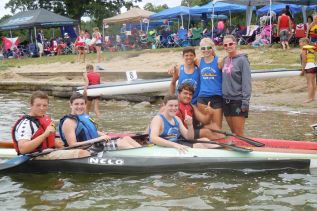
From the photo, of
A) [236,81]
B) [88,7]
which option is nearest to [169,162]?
[236,81]

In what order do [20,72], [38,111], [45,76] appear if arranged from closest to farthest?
1. [38,111]
2. [45,76]
3. [20,72]

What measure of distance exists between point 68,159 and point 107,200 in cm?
108

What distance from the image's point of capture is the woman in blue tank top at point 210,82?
6633 millimetres

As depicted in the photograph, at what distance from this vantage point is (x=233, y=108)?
6.59 m

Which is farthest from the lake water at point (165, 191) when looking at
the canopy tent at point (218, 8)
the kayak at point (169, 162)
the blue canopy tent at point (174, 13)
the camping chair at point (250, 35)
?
the blue canopy tent at point (174, 13)

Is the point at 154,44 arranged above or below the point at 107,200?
above

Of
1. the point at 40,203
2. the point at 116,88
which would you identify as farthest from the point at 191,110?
the point at 116,88

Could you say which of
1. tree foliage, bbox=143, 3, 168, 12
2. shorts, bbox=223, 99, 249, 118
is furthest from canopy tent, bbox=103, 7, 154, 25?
tree foliage, bbox=143, 3, 168, 12

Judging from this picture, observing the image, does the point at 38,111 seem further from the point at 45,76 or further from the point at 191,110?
the point at 45,76

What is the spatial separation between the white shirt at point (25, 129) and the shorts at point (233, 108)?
91.1 inches

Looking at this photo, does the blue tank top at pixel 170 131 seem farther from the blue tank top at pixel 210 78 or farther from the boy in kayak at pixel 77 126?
the blue tank top at pixel 210 78

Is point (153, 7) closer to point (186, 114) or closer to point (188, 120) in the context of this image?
point (186, 114)

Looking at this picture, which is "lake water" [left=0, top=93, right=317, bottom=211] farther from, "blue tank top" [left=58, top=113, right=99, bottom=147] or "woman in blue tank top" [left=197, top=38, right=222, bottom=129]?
"woman in blue tank top" [left=197, top=38, right=222, bottom=129]

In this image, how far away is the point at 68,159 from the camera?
647 centimetres
